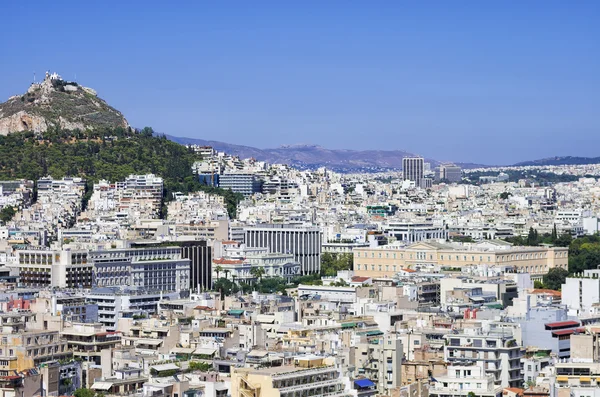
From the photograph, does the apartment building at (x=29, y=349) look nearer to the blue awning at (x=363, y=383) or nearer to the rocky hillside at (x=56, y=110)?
the blue awning at (x=363, y=383)

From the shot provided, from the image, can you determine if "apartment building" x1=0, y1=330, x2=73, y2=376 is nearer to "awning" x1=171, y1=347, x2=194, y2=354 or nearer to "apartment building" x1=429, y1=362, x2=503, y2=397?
"awning" x1=171, y1=347, x2=194, y2=354

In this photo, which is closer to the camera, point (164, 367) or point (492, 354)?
point (164, 367)

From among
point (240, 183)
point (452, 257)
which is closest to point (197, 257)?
point (452, 257)

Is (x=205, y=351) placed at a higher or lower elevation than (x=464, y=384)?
higher

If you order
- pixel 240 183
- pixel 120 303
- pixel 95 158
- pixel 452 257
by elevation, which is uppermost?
pixel 95 158

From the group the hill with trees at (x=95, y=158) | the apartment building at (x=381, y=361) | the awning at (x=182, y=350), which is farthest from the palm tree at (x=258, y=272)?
the apartment building at (x=381, y=361)

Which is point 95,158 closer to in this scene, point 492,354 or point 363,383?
point 492,354
